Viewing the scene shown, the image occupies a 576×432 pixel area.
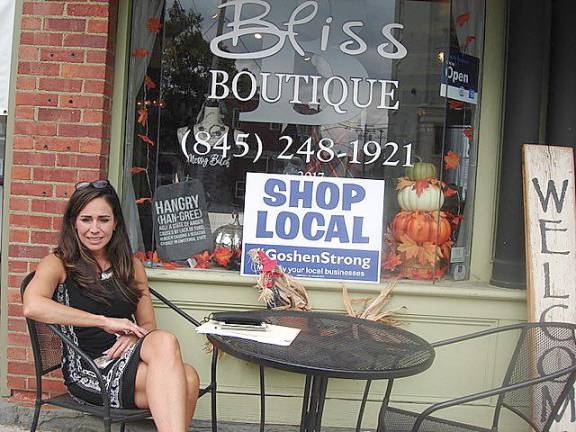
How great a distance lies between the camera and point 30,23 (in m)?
3.47

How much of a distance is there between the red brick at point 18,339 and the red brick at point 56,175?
0.83 m

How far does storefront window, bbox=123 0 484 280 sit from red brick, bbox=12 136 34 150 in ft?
1.78

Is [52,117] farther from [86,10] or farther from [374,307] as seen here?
[374,307]

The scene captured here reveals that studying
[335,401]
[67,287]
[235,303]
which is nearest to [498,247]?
[335,401]

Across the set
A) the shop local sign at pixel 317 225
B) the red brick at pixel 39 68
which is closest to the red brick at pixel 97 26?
the red brick at pixel 39 68

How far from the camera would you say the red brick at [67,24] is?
346 centimetres

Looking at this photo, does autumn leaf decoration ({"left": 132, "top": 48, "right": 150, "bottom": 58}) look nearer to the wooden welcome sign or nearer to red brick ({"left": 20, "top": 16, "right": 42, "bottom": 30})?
red brick ({"left": 20, "top": 16, "right": 42, "bottom": 30})

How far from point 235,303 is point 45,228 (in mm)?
1071

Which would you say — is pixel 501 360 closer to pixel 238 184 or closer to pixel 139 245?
pixel 238 184

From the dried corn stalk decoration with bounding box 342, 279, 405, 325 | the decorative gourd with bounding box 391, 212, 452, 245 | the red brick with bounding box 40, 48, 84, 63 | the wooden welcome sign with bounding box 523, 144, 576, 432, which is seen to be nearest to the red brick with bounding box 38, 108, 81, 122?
the red brick with bounding box 40, 48, 84, 63

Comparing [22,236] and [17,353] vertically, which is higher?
[22,236]

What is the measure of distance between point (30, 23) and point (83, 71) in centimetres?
37

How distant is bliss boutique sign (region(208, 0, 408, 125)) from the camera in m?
3.82

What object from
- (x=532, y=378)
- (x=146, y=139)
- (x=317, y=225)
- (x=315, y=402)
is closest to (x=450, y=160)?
(x=317, y=225)
